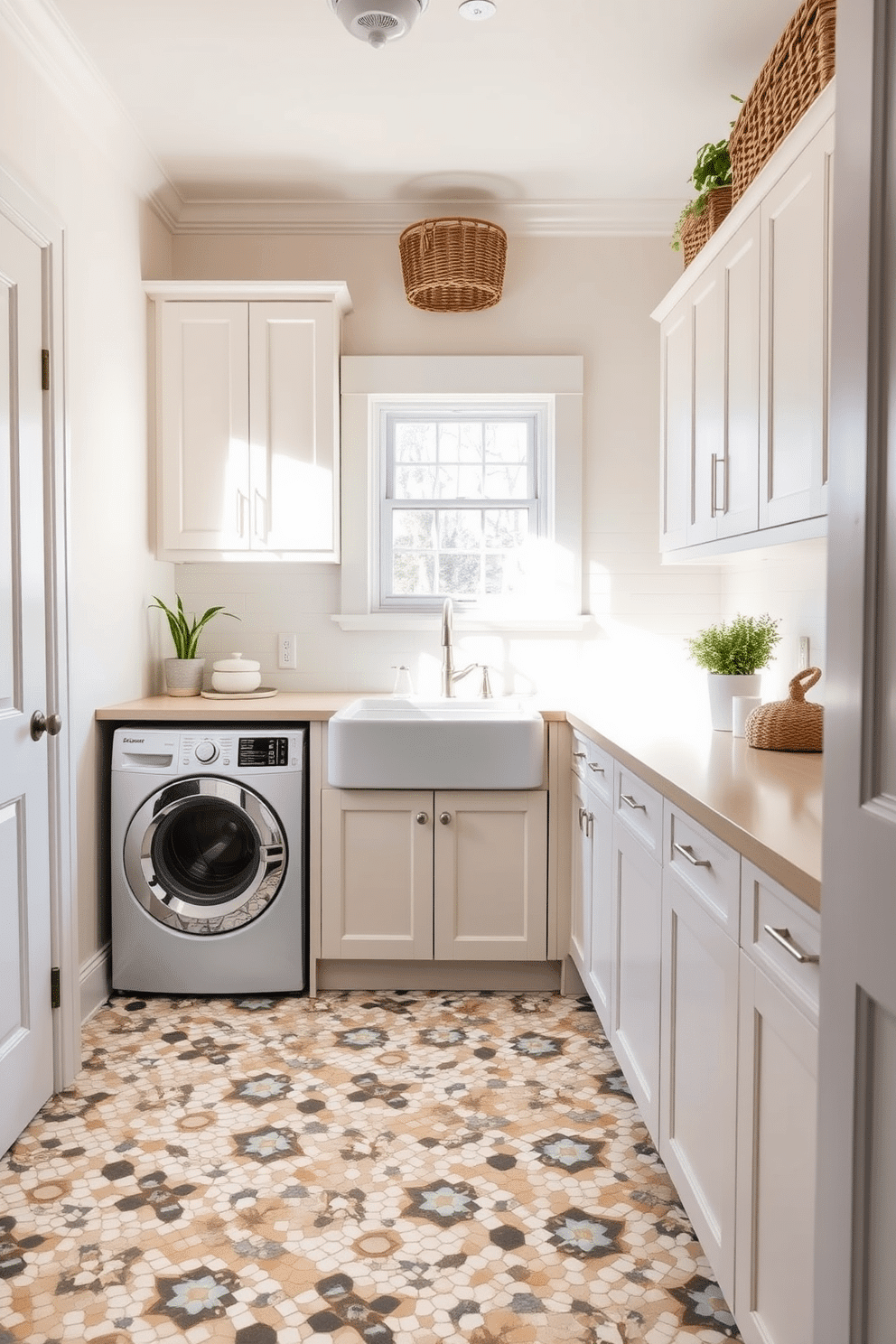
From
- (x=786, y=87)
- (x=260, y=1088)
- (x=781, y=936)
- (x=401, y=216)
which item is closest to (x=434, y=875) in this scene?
(x=260, y=1088)

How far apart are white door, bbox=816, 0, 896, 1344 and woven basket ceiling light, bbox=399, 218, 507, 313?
2624 millimetres

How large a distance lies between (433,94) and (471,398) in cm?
109

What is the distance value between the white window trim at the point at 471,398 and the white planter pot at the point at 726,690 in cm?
97

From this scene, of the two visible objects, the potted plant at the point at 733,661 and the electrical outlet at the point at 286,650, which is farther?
the electrical outlet at the point at 286,650

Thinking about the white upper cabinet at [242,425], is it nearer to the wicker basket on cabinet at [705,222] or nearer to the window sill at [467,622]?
the window sill at [467,622]

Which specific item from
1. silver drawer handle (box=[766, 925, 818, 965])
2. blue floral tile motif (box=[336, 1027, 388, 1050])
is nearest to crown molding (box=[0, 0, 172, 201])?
silver drawer handle (box=[766, 925, 818, 965])

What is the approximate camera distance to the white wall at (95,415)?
2.63 meters

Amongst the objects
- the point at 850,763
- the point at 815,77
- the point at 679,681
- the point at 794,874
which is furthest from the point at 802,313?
the point at 679,681

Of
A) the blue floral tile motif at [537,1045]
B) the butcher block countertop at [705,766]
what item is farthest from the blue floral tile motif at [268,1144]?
the butcher block countertop at [705,766]

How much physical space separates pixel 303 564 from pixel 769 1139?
2.81 meters

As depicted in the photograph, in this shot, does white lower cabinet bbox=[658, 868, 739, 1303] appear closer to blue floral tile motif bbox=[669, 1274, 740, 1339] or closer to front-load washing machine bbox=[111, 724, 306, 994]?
blue floral tile motif bbox=[669, 1274, 740, 1339]

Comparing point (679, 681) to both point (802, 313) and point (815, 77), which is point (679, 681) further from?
point (815, 77)

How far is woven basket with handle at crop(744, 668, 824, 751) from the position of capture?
92.4 inches

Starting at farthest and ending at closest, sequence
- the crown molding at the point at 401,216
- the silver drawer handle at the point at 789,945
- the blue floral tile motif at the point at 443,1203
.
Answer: the crown molding at the point at 401,216, the blue floral tile motif at the point at 443,1203, the silver drawer handle at the point at 789,945
